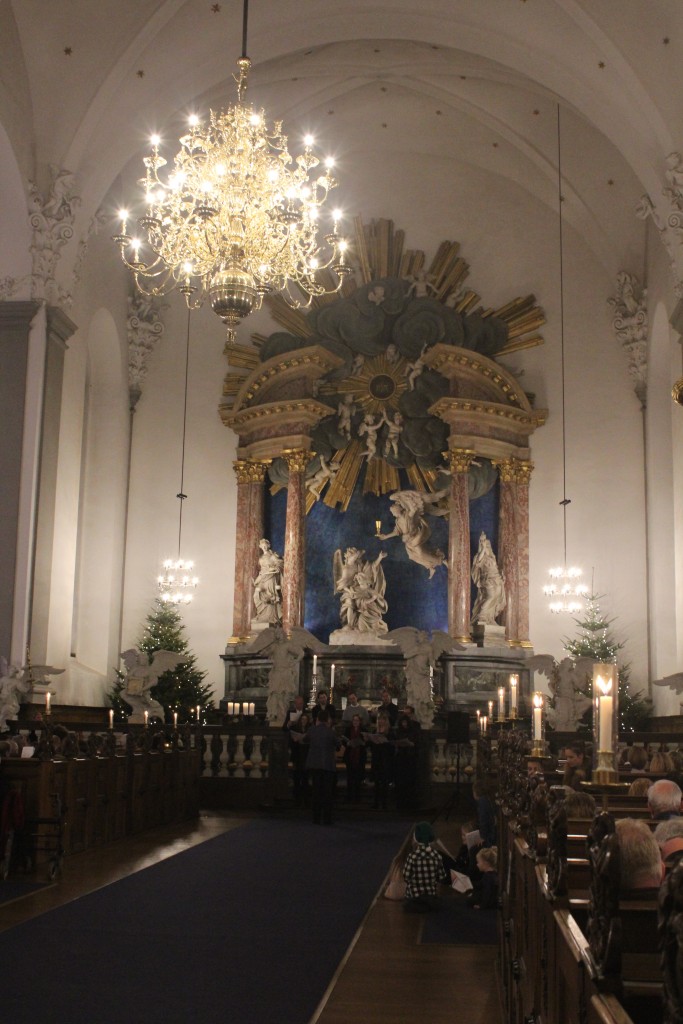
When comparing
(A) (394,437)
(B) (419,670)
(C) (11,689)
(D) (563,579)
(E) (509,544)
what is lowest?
(C) (11,689)

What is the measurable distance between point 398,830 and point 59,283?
8.76 m

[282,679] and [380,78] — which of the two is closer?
[282,679]

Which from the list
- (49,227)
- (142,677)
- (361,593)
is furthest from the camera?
(361,593)

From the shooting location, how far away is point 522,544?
1894 centimetres

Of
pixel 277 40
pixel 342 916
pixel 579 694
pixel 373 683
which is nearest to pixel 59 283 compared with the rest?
pixel 277 40

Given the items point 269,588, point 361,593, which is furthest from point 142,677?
point 361,593

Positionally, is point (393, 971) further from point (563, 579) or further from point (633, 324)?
point (633, 324)

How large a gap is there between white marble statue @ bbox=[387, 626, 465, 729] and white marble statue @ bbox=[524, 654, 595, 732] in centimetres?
165

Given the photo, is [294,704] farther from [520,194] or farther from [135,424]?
[520,194]

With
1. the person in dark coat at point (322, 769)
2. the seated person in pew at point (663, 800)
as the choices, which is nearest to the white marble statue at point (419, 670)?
the person in dark coat at point (322, 769)

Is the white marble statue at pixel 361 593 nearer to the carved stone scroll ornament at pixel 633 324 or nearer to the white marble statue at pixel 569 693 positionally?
the white marble statue at pixel 569 693

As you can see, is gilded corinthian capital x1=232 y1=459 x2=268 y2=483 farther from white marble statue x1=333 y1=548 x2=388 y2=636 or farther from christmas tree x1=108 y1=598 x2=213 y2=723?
christmas tree x1=108 y1=598 x2=213 y2=723

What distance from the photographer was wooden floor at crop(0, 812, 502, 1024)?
502 cm

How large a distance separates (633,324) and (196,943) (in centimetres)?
1500
